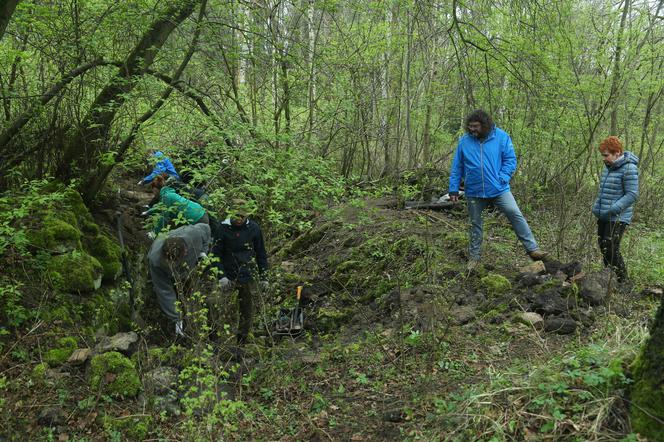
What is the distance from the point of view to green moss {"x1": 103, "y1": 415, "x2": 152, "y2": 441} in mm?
3791

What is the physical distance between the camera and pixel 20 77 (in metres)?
6.95

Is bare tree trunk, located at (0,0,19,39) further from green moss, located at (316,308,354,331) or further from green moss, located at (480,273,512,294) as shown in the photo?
green moss, located at (480,273,512,294)

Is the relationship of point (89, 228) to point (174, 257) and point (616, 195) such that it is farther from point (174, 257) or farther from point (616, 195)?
point (616, 195)

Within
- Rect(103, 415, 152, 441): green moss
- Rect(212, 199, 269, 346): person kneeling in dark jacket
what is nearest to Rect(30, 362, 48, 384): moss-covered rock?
Rect(103, 415, 152, 441): green moss

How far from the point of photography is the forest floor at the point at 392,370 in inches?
109

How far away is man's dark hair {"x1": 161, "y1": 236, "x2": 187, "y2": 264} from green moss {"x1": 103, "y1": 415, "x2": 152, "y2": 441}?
1914 mm

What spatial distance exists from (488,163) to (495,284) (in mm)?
1443

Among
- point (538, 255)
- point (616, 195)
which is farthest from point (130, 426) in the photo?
point (616, 195)

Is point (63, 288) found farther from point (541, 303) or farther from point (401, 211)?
point (401, 211)

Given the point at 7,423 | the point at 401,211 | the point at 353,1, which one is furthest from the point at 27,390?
the point at 353,1

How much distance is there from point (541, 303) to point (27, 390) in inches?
192

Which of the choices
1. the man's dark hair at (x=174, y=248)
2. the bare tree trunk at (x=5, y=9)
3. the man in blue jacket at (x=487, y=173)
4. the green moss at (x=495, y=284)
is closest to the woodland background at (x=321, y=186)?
the bare tree trunk at (x=5, y=9)

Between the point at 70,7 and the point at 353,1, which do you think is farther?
the point at 353,1

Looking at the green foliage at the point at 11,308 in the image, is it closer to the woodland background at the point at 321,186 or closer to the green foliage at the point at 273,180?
the woodland background at the point at 321,186
